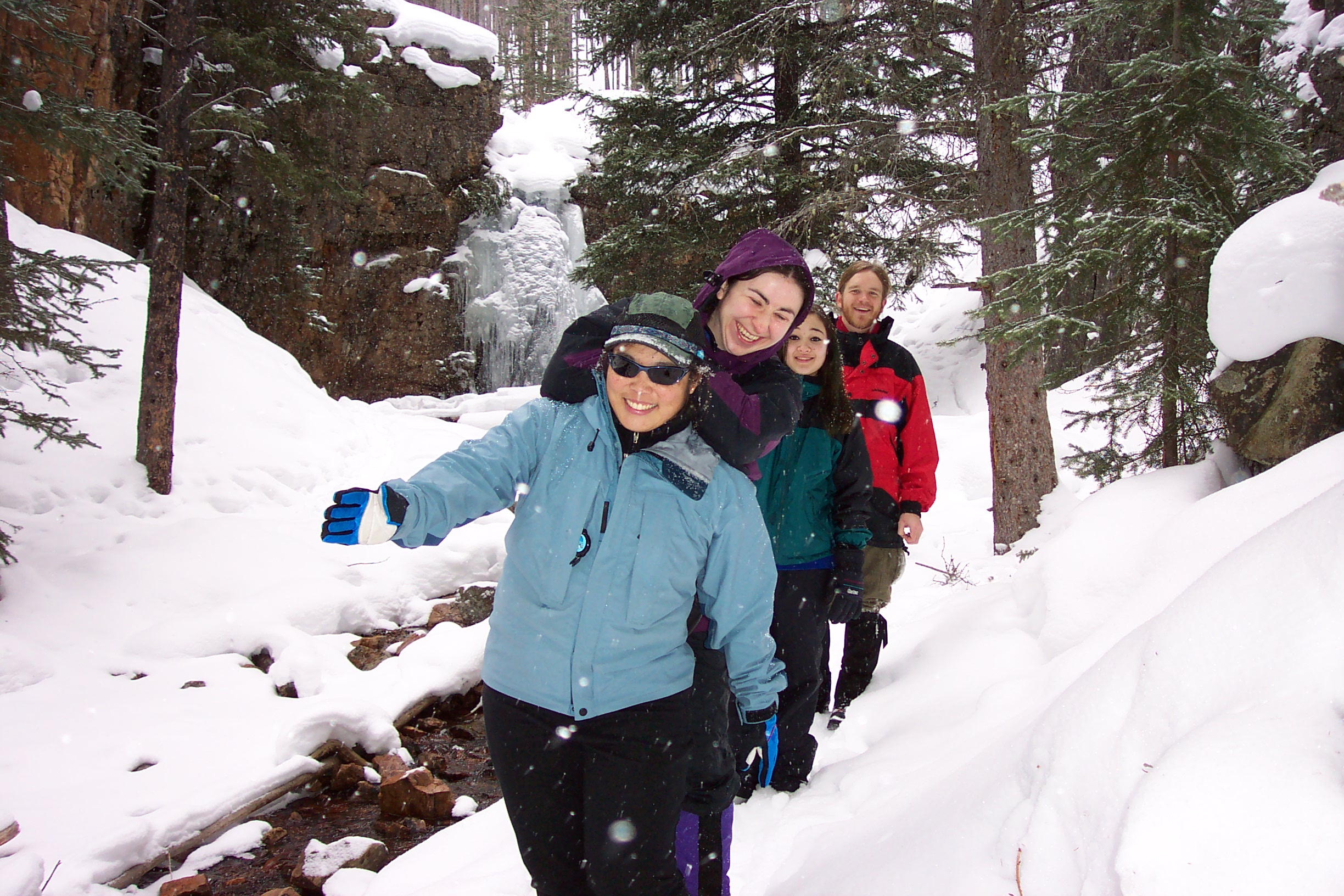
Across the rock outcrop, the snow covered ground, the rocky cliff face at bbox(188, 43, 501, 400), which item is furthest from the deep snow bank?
the rocky cliff face at bbox(188, 43, 501, 400)

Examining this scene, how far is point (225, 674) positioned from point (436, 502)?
4383 mm

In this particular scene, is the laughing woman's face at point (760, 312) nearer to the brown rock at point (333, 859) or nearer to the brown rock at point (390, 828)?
the brown rock at point (333, 859)

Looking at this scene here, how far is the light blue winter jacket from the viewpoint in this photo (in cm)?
167

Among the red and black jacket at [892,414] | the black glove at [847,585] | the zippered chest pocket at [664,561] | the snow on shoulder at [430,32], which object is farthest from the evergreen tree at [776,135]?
the snow on shoulder at [430,32]

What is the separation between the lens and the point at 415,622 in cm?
636

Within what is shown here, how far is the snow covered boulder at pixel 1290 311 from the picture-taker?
2.94 meters

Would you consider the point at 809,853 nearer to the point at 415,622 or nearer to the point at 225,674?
the point at 225,674

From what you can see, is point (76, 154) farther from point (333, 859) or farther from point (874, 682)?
point (874, 682)

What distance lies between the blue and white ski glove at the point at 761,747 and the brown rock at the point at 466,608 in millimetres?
3777

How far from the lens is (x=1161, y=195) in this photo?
390 cm

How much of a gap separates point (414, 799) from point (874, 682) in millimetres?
2535

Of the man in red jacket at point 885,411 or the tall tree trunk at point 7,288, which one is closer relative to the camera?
the man in red jacket at point 885,411

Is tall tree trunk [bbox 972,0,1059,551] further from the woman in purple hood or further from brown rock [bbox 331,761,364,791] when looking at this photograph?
brown rock [bbox 331,761,364,791]

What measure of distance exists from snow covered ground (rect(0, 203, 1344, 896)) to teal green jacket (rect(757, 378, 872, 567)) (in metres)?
0.85
